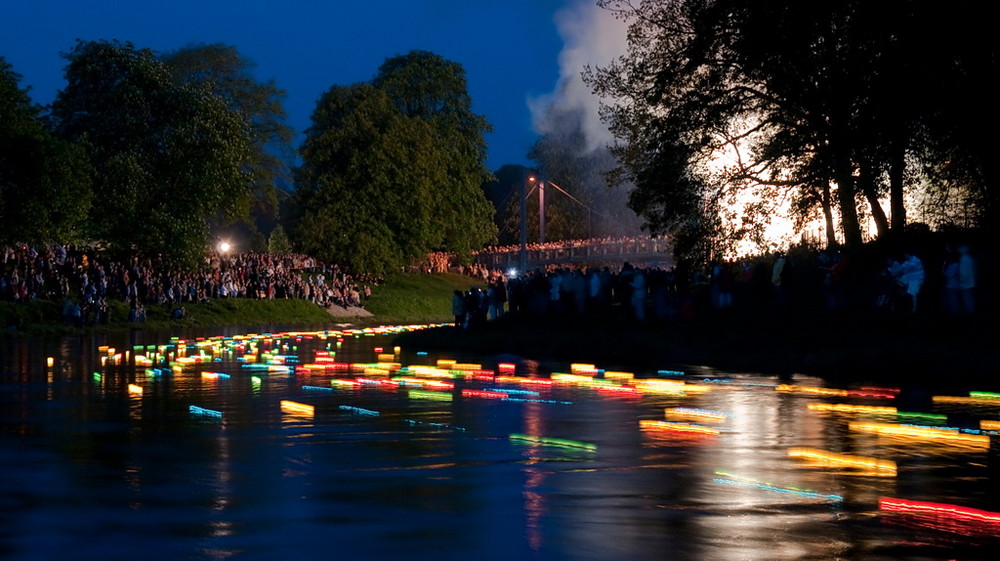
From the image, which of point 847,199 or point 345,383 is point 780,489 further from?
point 847,199

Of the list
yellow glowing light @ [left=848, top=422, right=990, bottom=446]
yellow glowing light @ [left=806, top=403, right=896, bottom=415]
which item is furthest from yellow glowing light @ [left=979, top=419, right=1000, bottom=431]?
yellow glowing light @ [left=806, top=403, right=896, bottom=415]

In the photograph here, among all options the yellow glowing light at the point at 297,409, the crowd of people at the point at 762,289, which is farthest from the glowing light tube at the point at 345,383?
the crowd of people at the point at 762,289

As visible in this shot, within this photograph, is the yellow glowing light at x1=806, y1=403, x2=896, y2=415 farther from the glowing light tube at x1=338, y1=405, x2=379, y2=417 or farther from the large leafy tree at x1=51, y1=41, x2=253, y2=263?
the large leafy tree at x1=51, y1=41, x2=253, y2=263

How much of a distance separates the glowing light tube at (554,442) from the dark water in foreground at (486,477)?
2.2 inches

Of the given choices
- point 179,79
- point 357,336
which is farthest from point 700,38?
point 179,79

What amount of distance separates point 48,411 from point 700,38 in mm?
22865

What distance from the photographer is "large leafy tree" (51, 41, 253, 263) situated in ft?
190

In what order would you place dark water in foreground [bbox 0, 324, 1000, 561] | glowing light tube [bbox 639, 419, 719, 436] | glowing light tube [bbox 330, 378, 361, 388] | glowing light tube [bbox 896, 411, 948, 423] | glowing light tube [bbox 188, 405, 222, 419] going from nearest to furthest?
dark water in foreground [bbox 0, 324, 1000, 561]
glowing light tube [bbox 639, 419, 719, 436]
glowing light tube [bbox 896, 411, 948, 423]
glowing light tube [bbox 188, 405, 222, 419]
glowing light tube [bbox 330, 378, 361, 388]

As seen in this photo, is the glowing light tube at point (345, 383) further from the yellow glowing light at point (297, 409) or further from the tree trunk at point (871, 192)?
the tree trunk at point (871, 192)

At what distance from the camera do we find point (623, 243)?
3287 inches

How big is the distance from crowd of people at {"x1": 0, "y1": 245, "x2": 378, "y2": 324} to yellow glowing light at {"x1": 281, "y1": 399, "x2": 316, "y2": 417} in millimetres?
33075

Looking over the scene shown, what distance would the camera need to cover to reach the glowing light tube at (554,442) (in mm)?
13906

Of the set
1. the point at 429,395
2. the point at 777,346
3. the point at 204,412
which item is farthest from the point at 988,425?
the point at 777,346

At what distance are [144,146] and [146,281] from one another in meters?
6.59
